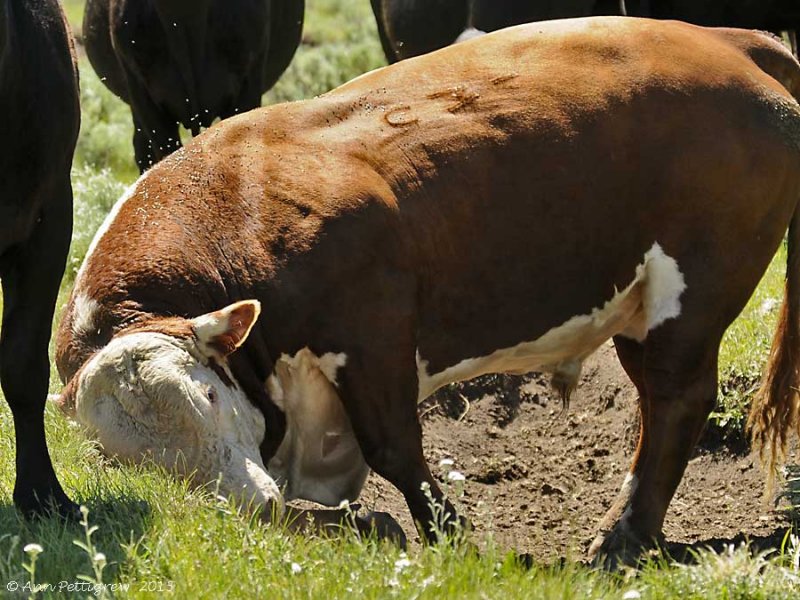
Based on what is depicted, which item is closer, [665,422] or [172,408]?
[172,408]

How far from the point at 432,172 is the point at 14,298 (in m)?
1.66

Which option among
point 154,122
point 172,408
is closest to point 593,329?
point 172,408

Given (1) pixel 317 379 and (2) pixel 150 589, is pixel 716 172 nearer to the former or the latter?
(1) pixel 317 379

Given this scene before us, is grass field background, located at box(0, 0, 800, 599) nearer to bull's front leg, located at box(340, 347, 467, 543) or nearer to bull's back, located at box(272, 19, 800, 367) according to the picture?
bull's front leg, located at box(340, 347, 467, 543)

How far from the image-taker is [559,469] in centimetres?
814

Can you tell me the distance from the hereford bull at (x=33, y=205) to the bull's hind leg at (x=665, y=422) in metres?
2.25

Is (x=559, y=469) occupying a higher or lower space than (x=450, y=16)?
lower

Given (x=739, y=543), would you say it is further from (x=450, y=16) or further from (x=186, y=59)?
(x=450, y=16)

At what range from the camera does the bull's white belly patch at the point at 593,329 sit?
21.4 ft

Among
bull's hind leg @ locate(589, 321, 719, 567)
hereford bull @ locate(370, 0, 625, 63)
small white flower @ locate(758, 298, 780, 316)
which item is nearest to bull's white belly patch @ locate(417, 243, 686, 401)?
bull's hind leg @ locate(589, 321, 719, 567)

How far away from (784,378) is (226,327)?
8.58 ft

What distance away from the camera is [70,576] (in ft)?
16.6

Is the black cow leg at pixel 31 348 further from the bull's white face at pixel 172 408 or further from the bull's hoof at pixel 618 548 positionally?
the bull's hoof at pixel 618 548

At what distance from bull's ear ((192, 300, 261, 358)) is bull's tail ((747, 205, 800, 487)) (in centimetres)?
244
